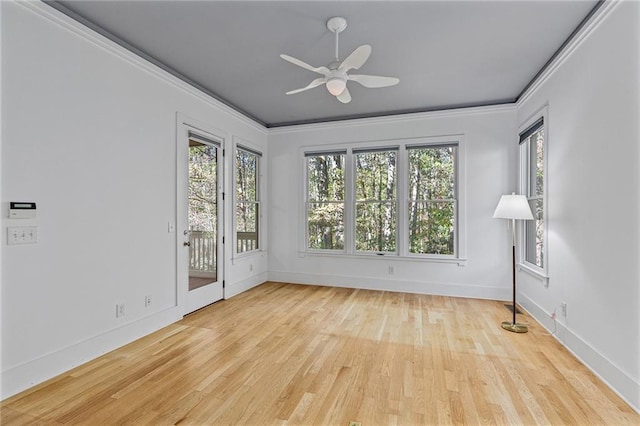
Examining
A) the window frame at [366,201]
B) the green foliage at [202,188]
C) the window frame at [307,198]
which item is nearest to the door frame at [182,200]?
the green foliage at [202,188]

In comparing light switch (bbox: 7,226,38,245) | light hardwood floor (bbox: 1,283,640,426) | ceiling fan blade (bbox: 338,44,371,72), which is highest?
ceiling fan blade (bbox: 338,44,371,72)

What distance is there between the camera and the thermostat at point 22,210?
7.19 feet

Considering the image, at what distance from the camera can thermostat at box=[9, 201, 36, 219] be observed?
7.19 ft

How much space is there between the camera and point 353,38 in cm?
286

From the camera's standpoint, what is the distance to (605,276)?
2.40m

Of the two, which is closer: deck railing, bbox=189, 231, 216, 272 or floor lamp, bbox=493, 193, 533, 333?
floor lamp, bbox=493, 193, 533, 333

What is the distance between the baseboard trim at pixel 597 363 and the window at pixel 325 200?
306 cm

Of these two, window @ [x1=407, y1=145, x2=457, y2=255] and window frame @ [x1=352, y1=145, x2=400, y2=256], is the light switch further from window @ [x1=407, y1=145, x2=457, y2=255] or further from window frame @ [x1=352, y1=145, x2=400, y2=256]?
window @ [x1=407, y1=145, x2=457, y2=255]

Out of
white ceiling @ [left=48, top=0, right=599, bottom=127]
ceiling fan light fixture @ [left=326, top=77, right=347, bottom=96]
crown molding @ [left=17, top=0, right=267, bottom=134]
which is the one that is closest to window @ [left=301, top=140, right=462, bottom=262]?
white ceiling @ [left=48, top=0, right=599, bottom=127]

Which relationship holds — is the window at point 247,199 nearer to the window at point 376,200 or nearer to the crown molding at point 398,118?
the crown molding at point 398,118

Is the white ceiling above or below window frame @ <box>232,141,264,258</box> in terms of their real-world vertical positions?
above

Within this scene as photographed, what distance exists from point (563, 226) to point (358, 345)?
2.28 m

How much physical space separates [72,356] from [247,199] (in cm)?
311

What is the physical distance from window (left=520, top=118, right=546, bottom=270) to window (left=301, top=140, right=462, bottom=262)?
2.83 ft
